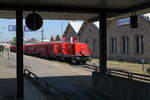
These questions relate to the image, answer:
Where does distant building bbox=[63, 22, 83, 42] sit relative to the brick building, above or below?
above

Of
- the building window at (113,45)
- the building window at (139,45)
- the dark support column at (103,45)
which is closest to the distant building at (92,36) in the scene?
the building window at (113,45)

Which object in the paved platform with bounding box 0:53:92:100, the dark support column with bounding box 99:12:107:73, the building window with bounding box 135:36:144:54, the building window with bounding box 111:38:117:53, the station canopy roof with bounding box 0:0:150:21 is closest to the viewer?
the station canopy roof with bounding box 0:0:150:21

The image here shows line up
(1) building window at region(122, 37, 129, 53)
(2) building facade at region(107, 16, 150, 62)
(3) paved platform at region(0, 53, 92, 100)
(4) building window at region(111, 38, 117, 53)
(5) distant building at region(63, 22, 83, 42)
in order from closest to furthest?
(3) paved platform at region(0, 53, 92, 100)
(2) building facade at region(107, 16, 150, 62)
(1) building window at region(122, 37, 129, 53)
(4) building window at region(111, 38, 117, 53)
(5) distant building at region(63, 22, 83, 42)

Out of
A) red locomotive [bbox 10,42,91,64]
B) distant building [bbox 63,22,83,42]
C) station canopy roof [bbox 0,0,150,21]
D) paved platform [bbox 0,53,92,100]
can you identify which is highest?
distant building [bbox 63,22,83,42]

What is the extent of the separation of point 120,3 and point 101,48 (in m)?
2.77

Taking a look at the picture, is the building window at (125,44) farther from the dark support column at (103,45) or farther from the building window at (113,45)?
the dark support column at (103,45)

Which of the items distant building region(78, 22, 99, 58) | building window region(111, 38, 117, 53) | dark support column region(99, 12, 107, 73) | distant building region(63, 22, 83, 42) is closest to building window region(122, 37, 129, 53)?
building window region(111, 38, 117, 53)

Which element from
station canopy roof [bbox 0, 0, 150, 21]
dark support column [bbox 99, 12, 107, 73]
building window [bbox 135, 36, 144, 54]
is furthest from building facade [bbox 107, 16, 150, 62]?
station canopy roof [bbox 0, 0, 150, 21]

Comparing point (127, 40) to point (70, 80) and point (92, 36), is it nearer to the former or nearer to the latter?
point (92, 36)

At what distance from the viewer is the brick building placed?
157ft

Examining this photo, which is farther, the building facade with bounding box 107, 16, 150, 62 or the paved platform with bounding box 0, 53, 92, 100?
the building facade with bounding box 107, 16, 150, 62

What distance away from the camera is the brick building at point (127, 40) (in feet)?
157

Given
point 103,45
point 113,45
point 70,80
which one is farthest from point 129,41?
point 103,45

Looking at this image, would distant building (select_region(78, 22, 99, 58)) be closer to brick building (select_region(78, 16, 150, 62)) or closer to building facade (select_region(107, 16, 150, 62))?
brick building (select_region(78, 16, 150, 62))
